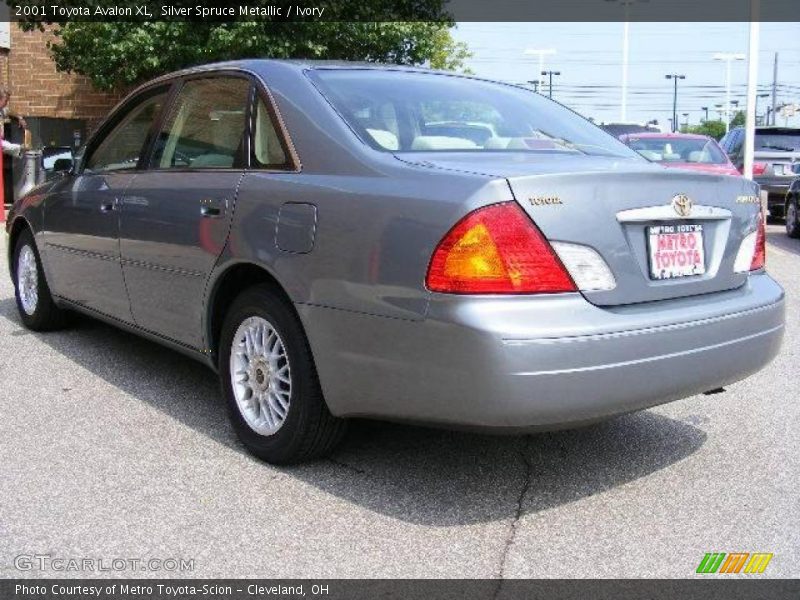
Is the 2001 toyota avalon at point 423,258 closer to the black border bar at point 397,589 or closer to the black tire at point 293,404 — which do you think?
Answer: the black tire at point 293,404

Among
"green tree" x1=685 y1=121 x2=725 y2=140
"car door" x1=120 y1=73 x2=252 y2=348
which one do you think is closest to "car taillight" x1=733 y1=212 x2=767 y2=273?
"car door" x1=120 y1=73 x2=252 y2=348

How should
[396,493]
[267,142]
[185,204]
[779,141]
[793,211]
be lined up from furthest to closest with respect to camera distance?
→ [779,141] < [793,211] < [185,204] < [267,142] < [396,493]

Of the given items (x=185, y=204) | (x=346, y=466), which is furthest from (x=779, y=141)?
(x=346, y=466)

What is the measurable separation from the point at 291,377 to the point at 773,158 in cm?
1626

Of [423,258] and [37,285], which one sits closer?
[423,258]

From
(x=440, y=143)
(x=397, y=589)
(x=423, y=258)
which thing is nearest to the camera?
(x=397, y=589)

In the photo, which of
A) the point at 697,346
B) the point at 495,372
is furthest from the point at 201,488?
the point at 697,346

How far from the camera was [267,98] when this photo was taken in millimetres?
3826

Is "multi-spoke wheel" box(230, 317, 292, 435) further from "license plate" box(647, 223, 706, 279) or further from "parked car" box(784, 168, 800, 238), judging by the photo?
"parked car" box(784, 168, 800, 238)

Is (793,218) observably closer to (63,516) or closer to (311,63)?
(311,63)

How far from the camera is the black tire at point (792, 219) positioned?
13.4m

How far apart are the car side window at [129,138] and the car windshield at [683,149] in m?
8.89

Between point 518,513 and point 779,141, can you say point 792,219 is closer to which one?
point 779,141

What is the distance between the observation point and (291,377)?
11.3 feet
